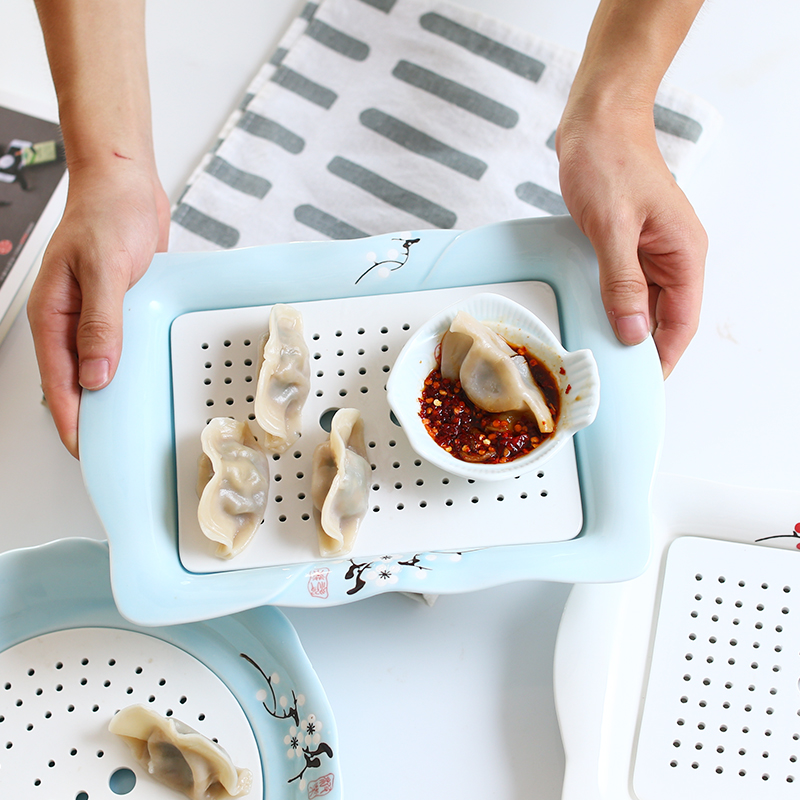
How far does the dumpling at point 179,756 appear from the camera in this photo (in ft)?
3.54

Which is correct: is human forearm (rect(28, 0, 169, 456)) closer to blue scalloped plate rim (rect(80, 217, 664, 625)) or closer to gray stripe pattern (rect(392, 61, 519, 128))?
blue scalloped plate rim (rect(80, 217, 664, 625))

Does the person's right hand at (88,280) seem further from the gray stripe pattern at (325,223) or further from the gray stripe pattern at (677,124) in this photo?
the gray stripe pattern at (677,124)

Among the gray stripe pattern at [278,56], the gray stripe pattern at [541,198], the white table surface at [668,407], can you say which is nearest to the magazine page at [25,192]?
the white table surface at [668,407]

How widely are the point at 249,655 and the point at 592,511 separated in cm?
64

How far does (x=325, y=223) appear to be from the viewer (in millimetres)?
1601

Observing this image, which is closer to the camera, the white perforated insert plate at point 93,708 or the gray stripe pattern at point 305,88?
the white perforated insert plate at point 93,708

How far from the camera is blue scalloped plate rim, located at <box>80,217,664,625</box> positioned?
38.8 inches

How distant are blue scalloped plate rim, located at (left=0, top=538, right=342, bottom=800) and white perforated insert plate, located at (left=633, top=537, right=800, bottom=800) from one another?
611mm

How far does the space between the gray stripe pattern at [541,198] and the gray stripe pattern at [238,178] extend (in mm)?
617

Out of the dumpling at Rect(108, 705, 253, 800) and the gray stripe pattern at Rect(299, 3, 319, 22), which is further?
the gray stripe pattern at Rect(299, 3, 319, 22)

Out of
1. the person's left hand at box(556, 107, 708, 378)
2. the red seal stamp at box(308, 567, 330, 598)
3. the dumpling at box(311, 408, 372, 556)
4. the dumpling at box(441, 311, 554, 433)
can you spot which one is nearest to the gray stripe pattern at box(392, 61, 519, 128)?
the person's left hand at box(556, 107, 708, 378)

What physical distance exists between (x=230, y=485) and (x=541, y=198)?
3.37 feet

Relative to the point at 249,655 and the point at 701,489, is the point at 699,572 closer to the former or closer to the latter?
the point at 701,489

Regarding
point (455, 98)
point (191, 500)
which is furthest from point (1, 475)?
point (455, 98)
